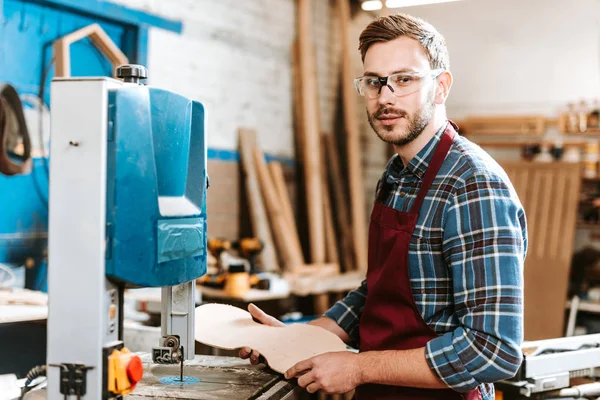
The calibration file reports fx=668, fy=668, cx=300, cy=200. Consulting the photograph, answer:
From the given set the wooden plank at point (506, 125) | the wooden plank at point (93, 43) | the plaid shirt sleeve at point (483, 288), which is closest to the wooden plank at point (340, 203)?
the wooden plank at point (506, 125)

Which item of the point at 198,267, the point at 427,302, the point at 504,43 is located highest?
the point at 504,43

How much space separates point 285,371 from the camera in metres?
1.51

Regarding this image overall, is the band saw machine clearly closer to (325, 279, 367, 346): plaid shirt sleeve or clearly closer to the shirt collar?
the shirt collar

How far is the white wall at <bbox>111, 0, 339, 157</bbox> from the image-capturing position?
13.5 ft

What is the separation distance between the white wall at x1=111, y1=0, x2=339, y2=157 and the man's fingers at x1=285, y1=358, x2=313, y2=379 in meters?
2.77

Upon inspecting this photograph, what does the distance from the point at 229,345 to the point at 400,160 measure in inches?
25.4

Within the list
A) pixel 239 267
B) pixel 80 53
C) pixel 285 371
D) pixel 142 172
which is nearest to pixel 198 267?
pixel 142 172

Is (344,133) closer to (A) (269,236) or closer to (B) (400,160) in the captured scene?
(A) (269,236)

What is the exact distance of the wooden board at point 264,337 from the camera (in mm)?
1585

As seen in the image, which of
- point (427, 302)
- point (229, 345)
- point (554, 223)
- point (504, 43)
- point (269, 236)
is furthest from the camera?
point (504, 43)

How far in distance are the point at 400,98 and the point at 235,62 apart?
330 centimetres

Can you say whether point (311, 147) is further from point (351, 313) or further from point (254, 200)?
point (351, 313)

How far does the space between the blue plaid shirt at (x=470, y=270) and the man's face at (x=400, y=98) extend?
11cm

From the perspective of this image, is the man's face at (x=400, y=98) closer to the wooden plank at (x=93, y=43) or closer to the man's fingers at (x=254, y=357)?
the man's fingers at (x=254, y=357)
